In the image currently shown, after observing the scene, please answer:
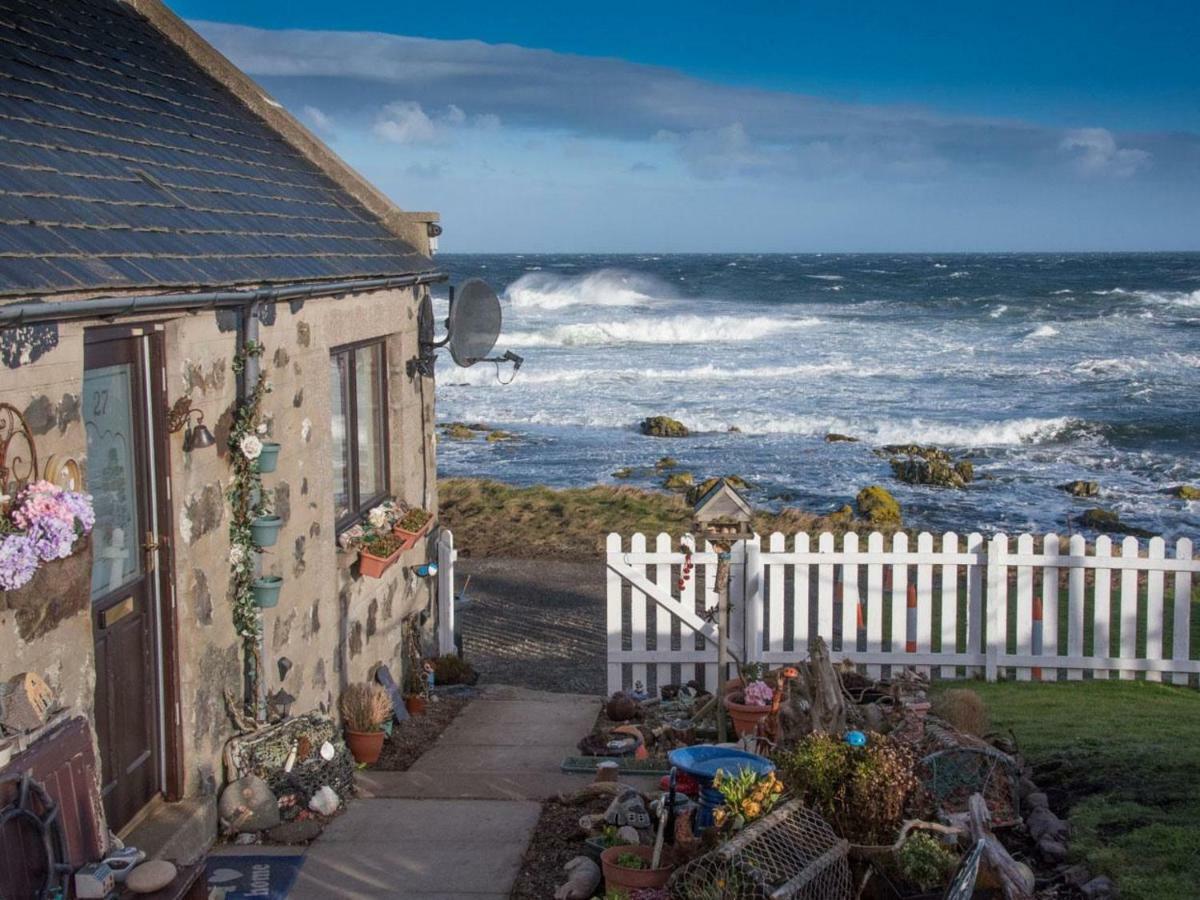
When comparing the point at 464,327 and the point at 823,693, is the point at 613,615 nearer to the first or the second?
the point at 464,327

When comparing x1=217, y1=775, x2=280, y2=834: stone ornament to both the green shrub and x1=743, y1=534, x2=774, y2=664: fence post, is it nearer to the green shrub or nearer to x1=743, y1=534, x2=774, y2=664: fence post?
the green shrub

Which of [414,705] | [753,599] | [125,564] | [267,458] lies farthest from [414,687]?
[125,564]

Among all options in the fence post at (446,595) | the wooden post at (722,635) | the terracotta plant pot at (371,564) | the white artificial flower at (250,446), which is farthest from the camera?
the fence post at (446,595)

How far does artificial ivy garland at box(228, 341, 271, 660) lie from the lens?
6.79m

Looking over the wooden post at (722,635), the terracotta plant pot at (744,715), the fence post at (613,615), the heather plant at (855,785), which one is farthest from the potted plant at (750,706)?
the heather plant at (855,785)

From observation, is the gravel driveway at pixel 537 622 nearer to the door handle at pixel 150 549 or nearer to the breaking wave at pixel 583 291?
the door handle at pixel 150 549

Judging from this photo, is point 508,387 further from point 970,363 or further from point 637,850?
point 637,850

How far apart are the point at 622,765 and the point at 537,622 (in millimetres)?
5438

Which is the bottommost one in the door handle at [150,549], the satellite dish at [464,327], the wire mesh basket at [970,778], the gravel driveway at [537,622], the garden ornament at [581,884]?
the gravel driveway at [537,622]

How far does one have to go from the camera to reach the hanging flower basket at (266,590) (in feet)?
22.6

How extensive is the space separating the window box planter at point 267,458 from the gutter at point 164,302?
73 centimetres

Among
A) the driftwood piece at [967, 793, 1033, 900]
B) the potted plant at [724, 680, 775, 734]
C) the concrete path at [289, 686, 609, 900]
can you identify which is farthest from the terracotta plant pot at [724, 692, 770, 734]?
the driftwood piece at [967, 793, 1033, 900]

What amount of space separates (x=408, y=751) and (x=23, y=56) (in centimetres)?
482

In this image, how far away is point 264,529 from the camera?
686 cm
